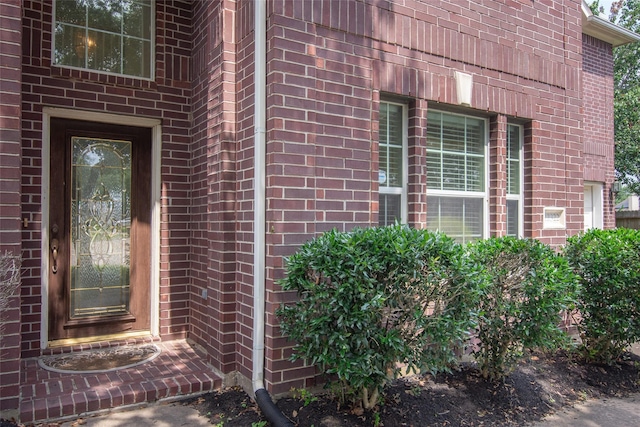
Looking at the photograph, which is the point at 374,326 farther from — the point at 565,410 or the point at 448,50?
the point at 448,50

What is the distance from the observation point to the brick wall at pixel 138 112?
4102mm

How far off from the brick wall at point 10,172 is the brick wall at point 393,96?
67.0 inches

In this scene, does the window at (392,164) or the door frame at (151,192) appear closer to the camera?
the door frame at (151,192)

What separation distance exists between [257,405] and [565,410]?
2523 mm

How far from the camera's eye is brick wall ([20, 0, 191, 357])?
410cm

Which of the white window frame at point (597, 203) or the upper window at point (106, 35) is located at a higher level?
the upper window at point (106, 35)

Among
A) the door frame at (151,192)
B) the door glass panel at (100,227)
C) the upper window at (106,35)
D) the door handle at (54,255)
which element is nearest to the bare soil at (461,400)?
the door frame at (151,192)

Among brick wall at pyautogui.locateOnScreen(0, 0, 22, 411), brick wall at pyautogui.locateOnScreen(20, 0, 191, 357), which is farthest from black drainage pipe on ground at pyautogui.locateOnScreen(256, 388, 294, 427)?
brick wall at pyautogui.locateOnScreen(20, 0, 191, 357)

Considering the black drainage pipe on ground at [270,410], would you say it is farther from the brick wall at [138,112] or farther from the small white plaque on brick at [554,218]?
the small white plaque on brick at [554,218]

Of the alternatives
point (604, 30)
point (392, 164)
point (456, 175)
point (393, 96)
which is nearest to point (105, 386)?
point (392, 164)

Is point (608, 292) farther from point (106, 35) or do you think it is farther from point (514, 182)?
point (106, 35)

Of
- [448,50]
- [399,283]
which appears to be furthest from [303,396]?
[448,50]

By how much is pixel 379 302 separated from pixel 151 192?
2964 millimetres

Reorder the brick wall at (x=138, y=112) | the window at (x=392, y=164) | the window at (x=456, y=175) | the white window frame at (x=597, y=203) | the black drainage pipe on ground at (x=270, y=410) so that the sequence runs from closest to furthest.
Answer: the black drainage pipe on ground at (x=270, y=410) → the brick wall at (x=138, y=112) → the window at (x=392, y=164) → the window at (x=456, y=175) → the white window frame at (x=597, y=203)
